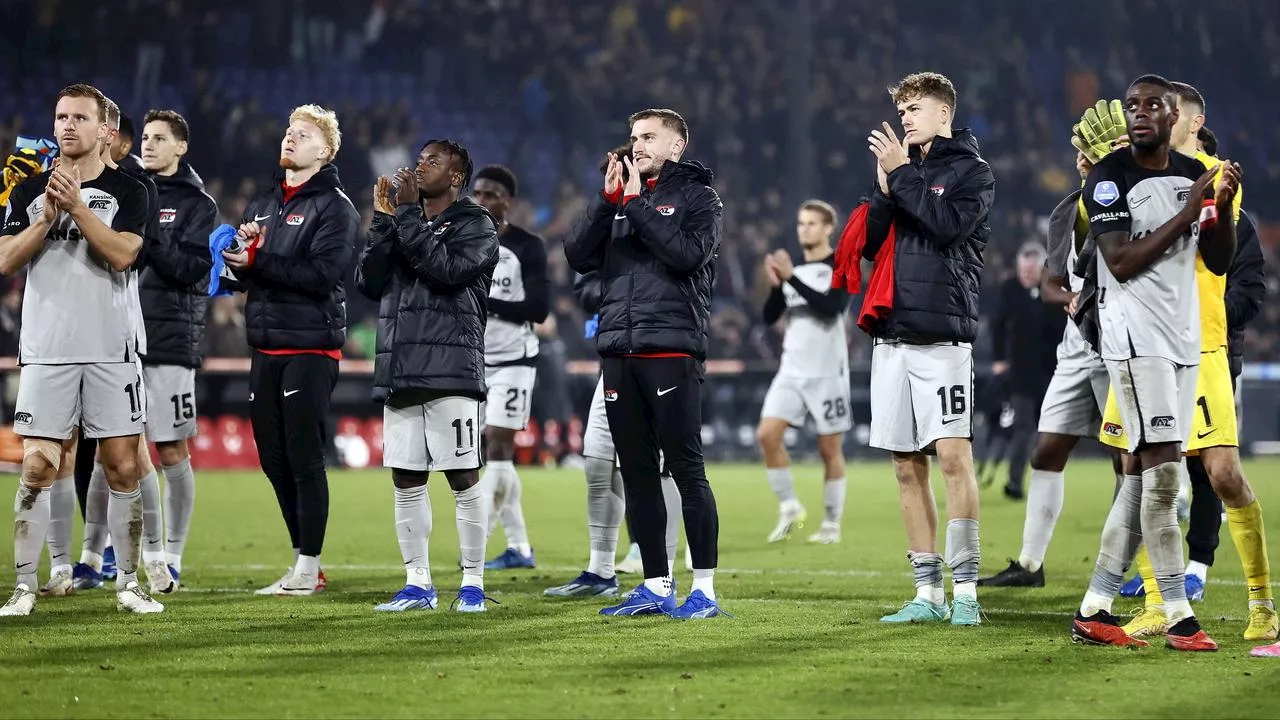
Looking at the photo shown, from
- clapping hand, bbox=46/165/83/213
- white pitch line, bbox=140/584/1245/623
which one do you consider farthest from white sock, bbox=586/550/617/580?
clapping hand, bbox=46/165/83/213

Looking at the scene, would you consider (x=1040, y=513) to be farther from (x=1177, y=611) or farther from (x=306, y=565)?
(x=306, y=565)

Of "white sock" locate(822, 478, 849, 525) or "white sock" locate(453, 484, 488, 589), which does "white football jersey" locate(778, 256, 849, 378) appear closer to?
"white sock" locate(822, 478, 849, 525)

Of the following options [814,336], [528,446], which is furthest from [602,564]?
[528,446]

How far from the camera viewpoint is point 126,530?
7.52 metres

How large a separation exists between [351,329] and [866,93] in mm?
12842

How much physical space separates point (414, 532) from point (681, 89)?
74.2 ft

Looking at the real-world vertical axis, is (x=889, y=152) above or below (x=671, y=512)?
above

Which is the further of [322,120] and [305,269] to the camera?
[322,120]

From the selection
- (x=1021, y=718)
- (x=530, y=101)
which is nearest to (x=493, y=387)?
(x=1021, y=718)

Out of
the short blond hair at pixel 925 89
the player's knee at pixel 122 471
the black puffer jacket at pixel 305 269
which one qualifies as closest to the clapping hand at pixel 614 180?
the short blond hair at pixel 925 89

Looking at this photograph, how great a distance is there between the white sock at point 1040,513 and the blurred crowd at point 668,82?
14.3 m

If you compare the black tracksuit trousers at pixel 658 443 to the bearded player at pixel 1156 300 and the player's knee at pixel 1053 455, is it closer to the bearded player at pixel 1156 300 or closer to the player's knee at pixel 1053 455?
the bearded player at pixel 1156 300

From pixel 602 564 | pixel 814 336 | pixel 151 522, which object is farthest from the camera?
pixel 814 336

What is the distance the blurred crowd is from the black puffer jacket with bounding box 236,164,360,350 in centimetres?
1315
